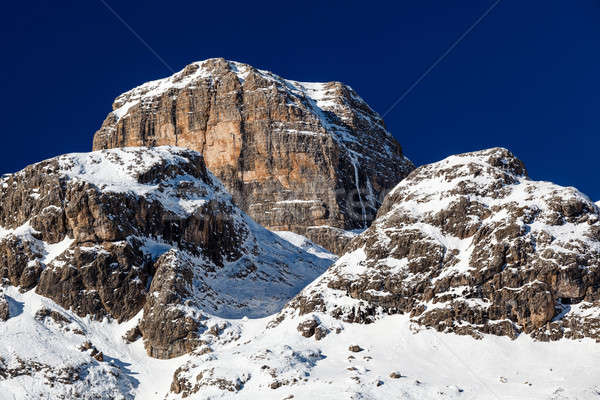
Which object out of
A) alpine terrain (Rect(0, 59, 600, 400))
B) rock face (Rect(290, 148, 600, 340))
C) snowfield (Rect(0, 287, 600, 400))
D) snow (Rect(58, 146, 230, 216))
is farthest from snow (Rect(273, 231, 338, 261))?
snowfield (Rect(0, 287, 600, 400))

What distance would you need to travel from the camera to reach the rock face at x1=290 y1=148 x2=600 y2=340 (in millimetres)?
103812

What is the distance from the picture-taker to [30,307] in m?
122

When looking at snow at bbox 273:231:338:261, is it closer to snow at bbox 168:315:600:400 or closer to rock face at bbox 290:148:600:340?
rock face at bbox 290:148:600:340

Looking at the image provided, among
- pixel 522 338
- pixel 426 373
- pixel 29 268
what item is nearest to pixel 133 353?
pixel 29 268

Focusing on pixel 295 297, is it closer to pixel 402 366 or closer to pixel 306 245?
pixel 402 366

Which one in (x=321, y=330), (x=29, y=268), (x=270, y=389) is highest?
(x=29, y=268)

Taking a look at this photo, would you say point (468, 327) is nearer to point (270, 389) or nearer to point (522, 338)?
point (522, 338)

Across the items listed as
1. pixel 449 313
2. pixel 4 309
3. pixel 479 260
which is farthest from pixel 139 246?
pixel 479 260

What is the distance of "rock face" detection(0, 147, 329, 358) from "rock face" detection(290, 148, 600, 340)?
20.0 metres

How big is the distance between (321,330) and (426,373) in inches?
657

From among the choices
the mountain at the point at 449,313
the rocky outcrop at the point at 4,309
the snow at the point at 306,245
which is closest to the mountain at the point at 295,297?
the mountain at the point at 449,313

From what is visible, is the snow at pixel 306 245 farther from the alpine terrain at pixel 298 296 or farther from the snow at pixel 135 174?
the snow at pixel 135 174

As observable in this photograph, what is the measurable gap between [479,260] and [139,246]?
55.0 meters

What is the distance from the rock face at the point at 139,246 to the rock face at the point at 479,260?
65.5 ft
